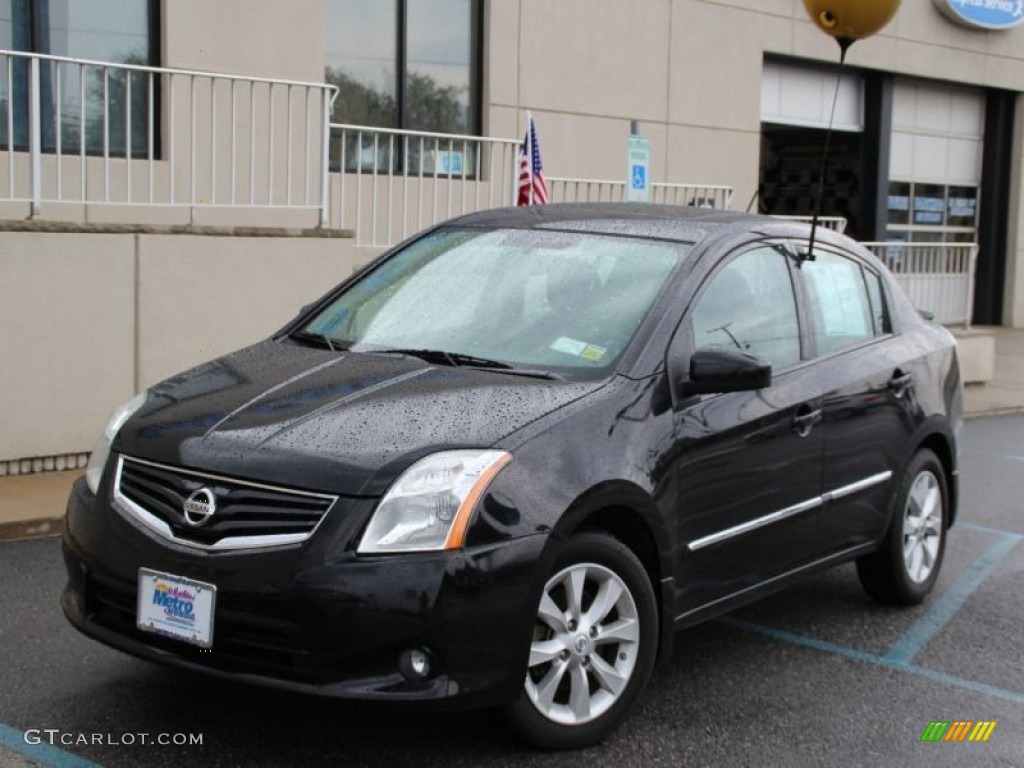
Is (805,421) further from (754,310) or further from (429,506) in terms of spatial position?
(429,506)

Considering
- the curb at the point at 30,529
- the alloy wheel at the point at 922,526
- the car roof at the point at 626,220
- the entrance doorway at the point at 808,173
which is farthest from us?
the entrance doorway at the point at 808,173

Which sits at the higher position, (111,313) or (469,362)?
(469,362)

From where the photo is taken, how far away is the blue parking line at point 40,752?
149 inches

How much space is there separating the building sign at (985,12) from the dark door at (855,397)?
1449 cm

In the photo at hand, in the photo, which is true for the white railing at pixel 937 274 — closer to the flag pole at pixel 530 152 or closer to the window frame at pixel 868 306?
the flag pole at pixel 530 152

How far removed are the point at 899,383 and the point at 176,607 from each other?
332cm

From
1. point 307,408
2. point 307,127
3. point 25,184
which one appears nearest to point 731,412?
point 307,408

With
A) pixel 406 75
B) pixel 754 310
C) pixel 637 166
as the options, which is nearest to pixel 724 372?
pixel 754 310

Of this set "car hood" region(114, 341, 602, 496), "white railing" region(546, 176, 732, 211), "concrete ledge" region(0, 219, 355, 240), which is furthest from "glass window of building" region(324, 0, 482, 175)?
"car hood" region(114, 341, 602, 496)

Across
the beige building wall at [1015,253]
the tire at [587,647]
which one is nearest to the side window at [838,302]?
the tire at [587,647]

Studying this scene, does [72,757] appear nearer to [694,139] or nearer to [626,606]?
[626,606]

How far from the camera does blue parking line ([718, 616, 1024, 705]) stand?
485cm

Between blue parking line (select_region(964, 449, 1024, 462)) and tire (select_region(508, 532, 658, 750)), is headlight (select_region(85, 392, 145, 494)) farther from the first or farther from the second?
blue parking line (select_region(964, 449, 1024, 462))

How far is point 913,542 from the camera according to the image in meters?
5.84
